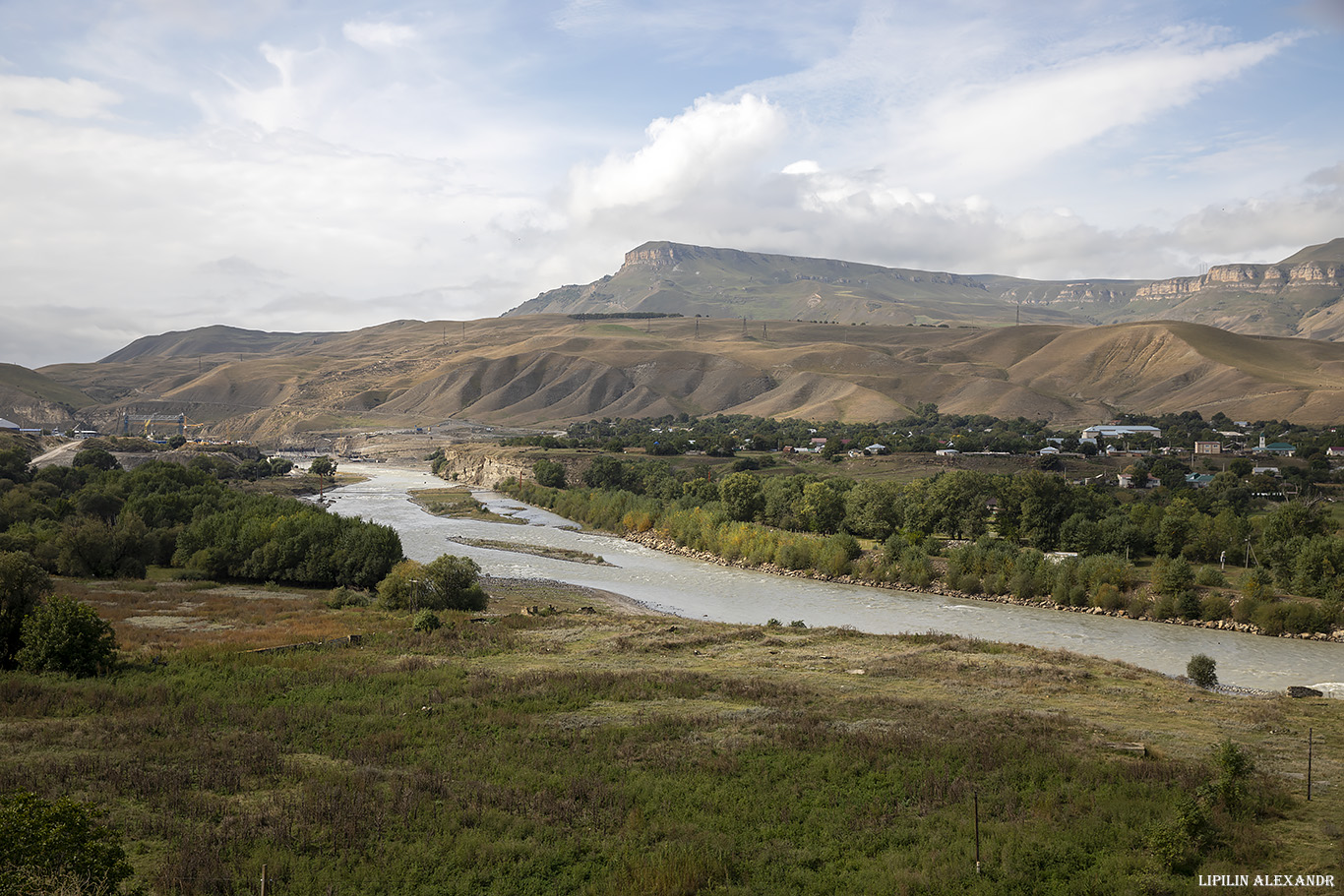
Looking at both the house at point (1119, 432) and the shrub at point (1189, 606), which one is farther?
the house at point (1119, 432)

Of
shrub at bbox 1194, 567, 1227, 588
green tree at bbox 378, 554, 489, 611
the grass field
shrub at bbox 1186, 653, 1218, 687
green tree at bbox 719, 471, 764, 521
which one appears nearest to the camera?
the grass field

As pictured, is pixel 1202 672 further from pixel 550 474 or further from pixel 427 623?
pixel 550 474

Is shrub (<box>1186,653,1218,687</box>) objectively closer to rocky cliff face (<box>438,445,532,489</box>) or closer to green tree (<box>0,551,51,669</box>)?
green tree (<box>0,551,51,669</box>)

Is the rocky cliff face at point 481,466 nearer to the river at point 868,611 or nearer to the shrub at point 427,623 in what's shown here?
the river at point 868,611

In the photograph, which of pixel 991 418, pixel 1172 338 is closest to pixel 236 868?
pixel 991 418

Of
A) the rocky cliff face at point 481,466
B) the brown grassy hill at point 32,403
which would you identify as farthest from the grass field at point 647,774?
the brown grassy hill at point 32,403

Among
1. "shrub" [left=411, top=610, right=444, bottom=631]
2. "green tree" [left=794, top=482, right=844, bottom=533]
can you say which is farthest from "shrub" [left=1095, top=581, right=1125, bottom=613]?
"shrub" [left=411, top=610, right=444, bottom=631]

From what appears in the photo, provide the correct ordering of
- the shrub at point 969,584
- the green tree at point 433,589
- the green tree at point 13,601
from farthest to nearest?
the shrub at point 969,584
the green tree at point 433,589
the green tree at point 13,601
